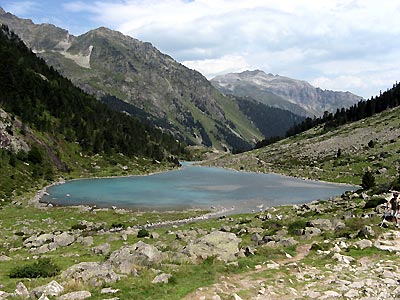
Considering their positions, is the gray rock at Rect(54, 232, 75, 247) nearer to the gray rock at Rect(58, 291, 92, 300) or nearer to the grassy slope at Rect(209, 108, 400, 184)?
the gray rock at Rect(58, 291, 92, 300)

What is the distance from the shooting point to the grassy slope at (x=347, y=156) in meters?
102

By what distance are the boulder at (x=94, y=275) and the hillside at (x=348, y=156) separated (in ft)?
243

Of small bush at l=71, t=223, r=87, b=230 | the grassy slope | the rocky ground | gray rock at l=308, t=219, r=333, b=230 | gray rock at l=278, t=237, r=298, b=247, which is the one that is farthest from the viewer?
the grassy slope

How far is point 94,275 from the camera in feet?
61.5

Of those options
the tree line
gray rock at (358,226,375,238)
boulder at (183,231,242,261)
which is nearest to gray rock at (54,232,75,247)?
boulder at (183,231,242,261)

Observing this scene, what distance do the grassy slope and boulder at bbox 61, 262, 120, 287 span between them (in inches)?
2985

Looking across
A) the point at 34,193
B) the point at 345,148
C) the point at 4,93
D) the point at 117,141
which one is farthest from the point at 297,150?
the point at 4,93

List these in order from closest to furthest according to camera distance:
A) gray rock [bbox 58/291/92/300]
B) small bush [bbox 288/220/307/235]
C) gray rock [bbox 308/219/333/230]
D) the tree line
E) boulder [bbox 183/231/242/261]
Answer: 1. gray rock [bbox 58/291/92/300]
2. boulder [bbox 183/231/242/261]
3. small bush [bbox 288/220/307/235]
4. gray rock [bbox 308/219/333/230]
5. the tree line

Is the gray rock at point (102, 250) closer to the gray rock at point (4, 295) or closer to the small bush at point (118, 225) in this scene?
the gray rock at point (4, 295)

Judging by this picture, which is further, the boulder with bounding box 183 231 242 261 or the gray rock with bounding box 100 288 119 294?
the boulder with bounding box 183 231 242 261

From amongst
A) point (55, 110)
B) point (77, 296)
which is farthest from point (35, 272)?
point (55, 110)

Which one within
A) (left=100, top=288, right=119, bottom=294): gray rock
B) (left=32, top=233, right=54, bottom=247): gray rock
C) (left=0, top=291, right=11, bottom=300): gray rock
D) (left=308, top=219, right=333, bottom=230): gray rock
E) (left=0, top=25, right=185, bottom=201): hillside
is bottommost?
(left=32, top=233, right=54, bottom=247): gray rock

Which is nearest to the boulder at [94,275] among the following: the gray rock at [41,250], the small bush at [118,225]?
the gray rock at [41,250]

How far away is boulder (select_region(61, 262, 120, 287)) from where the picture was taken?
699 inches
